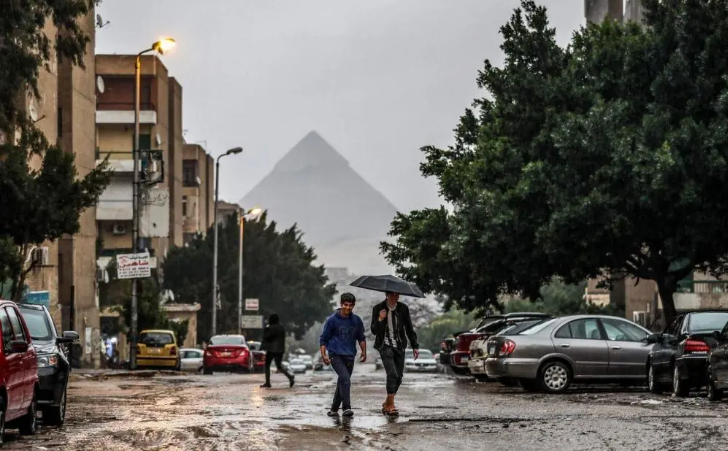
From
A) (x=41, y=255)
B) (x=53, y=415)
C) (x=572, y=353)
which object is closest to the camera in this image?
(x=53, y=415)

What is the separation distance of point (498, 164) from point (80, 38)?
15.4 meters

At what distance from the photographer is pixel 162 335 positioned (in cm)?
5159

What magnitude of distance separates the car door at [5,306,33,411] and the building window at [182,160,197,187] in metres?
91.7

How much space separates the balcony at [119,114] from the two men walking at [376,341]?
2530 inches

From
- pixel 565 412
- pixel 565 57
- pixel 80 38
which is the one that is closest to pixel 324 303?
pixel 565 57

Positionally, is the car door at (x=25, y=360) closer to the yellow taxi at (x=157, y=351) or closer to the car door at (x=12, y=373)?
the car door at (x=12, y=373)

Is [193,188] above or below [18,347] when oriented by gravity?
above

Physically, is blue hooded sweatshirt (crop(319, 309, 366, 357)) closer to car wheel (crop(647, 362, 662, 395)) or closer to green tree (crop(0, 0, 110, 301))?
car wheel (crop(647, 362, 662, 395))

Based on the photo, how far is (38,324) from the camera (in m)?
18.4

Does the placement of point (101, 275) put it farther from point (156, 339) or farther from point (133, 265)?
point (133, 265)

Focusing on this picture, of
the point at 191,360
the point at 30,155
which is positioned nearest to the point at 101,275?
the point at 191,360

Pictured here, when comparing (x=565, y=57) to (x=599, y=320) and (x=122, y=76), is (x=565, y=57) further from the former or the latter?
(x=122, y=76)

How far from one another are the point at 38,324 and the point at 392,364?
461 cm

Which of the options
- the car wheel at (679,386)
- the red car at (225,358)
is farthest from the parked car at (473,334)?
the red car at (225,358)
